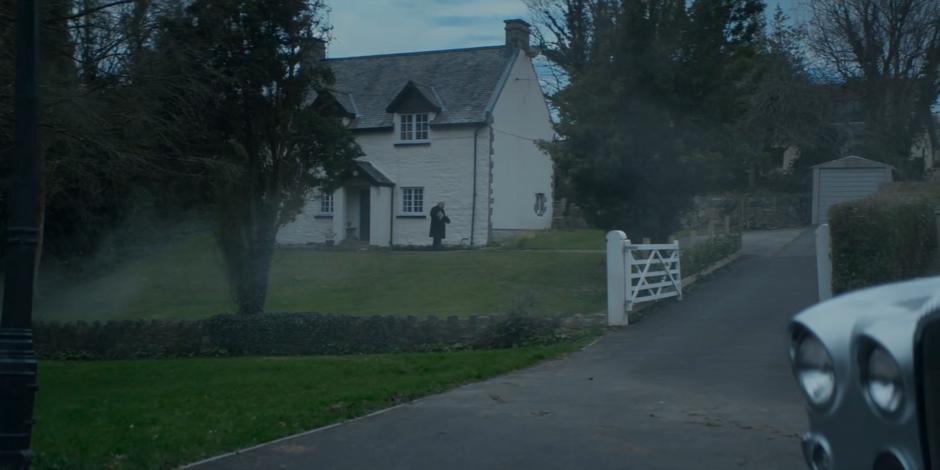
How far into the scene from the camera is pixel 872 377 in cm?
291

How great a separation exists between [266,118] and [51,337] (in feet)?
20.9

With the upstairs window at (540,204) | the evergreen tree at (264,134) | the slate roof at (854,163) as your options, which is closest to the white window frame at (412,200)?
the upstairs window at (540,204)

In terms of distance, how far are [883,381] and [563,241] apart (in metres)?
31.6

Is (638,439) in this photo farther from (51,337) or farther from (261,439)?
(51,337)

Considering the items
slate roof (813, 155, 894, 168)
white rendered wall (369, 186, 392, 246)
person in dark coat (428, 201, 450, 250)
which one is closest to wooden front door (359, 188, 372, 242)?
white rendered wall (369, 186, 392, 246)

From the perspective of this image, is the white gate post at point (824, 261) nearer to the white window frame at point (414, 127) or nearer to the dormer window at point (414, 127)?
the white window frame at point (414, 127)

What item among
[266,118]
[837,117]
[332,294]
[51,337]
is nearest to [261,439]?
[266,118]

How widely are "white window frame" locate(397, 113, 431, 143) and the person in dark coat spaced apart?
3163 mm

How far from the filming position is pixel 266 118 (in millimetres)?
17984

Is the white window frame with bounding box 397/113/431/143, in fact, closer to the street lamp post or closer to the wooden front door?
the wooden front door

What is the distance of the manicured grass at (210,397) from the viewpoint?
346 inches

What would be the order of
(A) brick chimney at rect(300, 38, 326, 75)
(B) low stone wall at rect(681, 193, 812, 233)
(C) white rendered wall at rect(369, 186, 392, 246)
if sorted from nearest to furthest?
(A) brick chimney at rect(300, 38, 326, 75)
(B) low stone wall at rect(681, 193, 812, 233)
(C) white rendered wall at rect(369, 186, 392, 246)

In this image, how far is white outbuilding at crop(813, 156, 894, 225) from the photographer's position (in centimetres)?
2903

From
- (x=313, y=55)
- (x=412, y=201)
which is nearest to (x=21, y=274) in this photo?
(x=313, y=55)
